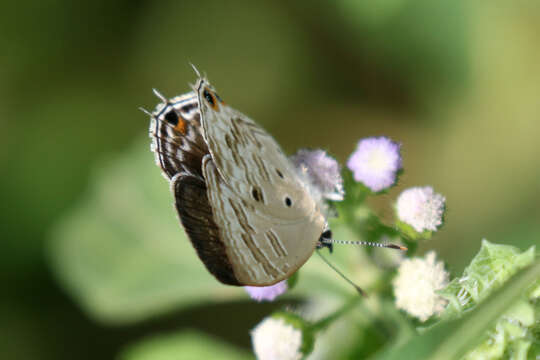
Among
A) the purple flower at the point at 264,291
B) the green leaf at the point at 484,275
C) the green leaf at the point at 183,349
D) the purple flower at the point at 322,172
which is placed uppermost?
the purple flower at the point at 322,172

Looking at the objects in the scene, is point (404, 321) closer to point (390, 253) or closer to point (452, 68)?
point (390, 253)

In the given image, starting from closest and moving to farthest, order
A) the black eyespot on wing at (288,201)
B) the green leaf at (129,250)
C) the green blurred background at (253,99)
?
the black eyespot on wing at (288,201) → the green leaf at (129,250) → the green blurred background at (253,99)

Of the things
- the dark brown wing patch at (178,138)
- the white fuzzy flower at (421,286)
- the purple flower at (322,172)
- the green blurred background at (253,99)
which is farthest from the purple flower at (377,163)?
the green blurred background at (253,99)

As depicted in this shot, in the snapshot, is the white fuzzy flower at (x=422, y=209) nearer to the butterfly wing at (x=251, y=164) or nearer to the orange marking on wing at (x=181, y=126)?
the butterfly wing at (x=251, y=164)

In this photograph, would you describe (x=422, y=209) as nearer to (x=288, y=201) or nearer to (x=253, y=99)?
(x=288, y=201)

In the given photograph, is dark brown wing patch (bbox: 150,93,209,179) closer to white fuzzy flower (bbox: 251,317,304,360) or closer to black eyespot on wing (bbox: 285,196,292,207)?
black eyespot on wing (bbox: 285,196,292,207)

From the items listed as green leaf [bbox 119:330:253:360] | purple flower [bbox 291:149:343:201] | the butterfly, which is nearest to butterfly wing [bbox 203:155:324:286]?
the butterfly
